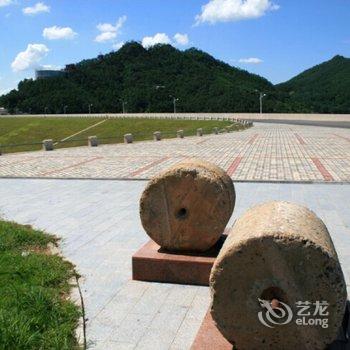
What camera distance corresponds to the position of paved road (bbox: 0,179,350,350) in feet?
16.7

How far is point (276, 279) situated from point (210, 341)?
1011 millimetres

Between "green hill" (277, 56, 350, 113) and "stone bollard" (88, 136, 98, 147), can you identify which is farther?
"green hill" (277, 56, 350, 113)

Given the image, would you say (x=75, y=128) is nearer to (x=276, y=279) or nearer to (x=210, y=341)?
(x=210, y=341)

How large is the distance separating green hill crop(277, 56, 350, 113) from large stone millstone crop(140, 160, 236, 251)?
8340 centimetres

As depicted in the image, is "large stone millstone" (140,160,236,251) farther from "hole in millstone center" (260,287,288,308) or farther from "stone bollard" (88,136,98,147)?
"stone bollard" (88,136,98,147)

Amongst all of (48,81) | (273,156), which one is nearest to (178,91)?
(48,81)

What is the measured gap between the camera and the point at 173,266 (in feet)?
20.8

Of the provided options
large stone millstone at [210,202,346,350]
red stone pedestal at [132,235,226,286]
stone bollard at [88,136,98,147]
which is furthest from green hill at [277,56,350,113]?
large stone millstone at [210,202,346,350]

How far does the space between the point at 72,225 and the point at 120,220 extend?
0.96 m

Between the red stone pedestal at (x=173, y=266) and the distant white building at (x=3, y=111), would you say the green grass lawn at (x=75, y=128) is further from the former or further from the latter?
the red stone pedestal at (x=173, y=266)

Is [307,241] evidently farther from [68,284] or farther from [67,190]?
[67,190]

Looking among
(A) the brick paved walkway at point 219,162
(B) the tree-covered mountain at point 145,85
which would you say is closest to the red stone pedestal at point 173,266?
(A) the brick paved walkway at point 219,162

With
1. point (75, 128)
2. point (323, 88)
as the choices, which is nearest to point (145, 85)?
point (323, 88)

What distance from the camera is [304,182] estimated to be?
1358 centimetres
